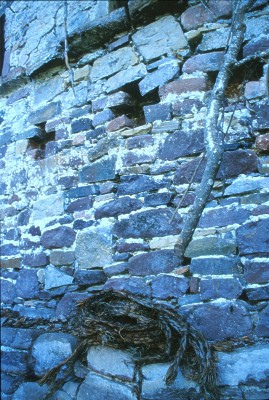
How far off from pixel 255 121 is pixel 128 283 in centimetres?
116

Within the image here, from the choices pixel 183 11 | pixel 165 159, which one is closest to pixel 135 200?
pixel 165 159

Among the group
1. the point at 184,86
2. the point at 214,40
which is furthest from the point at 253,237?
the point at 214,40

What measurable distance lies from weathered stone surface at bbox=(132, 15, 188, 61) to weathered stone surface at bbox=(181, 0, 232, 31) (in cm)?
6

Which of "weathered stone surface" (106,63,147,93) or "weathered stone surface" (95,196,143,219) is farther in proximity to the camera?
"weathered stone surface" (106,63,147,93)

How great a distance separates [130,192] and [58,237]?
0.62 m

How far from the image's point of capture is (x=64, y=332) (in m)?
1.95

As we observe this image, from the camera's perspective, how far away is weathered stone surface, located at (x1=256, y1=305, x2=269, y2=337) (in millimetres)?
1527

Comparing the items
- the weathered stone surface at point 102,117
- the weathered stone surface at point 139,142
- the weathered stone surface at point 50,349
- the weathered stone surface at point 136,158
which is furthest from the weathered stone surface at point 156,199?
the weathered stone surface at point 50,349

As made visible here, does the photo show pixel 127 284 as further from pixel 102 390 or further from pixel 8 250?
pixel 8 250

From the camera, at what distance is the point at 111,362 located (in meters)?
1.70

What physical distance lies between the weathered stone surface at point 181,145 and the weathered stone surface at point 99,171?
0.34m

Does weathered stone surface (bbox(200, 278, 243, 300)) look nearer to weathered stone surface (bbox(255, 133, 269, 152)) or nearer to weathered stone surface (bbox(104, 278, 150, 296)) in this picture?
weathered stone surface (bbox(104, 278, 150, 296))

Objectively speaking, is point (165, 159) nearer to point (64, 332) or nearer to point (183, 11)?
point (183, 11)

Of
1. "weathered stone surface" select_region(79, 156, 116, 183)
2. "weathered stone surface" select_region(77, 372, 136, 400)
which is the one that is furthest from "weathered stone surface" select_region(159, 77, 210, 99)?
"weathered stone surface" select_region(77, 372, 136, 400)
